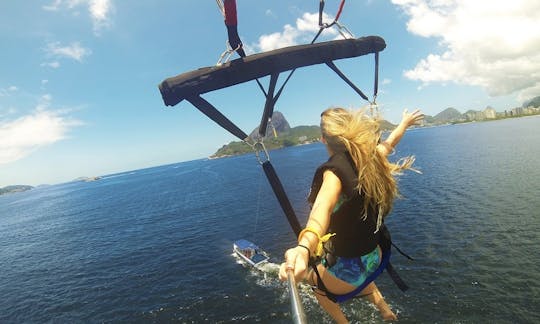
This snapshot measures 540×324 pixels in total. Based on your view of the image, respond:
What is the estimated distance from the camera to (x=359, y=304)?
3072cm

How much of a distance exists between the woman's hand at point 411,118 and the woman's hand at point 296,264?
4.37 m

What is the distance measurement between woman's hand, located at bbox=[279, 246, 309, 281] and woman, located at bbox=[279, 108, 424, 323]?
0.92 feet

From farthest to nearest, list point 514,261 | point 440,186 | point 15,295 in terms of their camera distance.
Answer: point 440,186
point 15,295
point 514,261

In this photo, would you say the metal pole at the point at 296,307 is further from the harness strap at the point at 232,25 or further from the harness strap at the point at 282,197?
the harness strap at the point at 232,25

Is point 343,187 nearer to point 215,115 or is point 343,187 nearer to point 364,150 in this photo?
point 364,150

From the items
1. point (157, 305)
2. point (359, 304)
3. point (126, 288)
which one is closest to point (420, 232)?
point (359, 304)

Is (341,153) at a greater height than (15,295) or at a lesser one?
greater

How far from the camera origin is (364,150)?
388 centimetres

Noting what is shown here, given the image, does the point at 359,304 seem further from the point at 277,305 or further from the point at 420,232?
the point at 420,232

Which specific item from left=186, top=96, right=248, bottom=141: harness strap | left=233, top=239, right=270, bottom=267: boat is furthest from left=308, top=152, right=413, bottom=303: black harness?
left=233, top=239, right=270, bottom=267: boat

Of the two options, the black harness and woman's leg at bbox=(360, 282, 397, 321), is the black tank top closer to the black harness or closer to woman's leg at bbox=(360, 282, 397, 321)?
the black harness

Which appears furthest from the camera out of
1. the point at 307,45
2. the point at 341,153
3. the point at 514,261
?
the point at 514,261

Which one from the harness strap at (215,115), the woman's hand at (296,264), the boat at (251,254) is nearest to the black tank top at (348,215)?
the woman's hand at (296,264)

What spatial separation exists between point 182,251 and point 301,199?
34.3m
